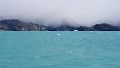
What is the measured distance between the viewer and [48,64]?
148 feet

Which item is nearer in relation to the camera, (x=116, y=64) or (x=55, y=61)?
(x=116, y=64)

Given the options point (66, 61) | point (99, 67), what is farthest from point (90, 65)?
point (66, 61)

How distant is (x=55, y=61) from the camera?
48625 millimetres

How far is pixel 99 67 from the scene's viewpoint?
43094 mm

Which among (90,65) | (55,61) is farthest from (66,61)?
(90,65)

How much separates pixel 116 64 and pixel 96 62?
3.26 metres

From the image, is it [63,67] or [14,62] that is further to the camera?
[14,62]

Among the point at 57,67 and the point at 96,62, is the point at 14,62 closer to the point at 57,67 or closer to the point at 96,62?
the point at 57,67

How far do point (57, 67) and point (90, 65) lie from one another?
4.07 m

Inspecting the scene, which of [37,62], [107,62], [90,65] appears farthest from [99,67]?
[37,62]

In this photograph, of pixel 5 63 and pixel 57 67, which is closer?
pixel 57 67

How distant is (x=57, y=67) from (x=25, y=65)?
3.93 meters

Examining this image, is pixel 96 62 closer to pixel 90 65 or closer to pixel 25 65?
pixel 90 65

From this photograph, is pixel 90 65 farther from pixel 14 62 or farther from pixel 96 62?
pixel 14 62
